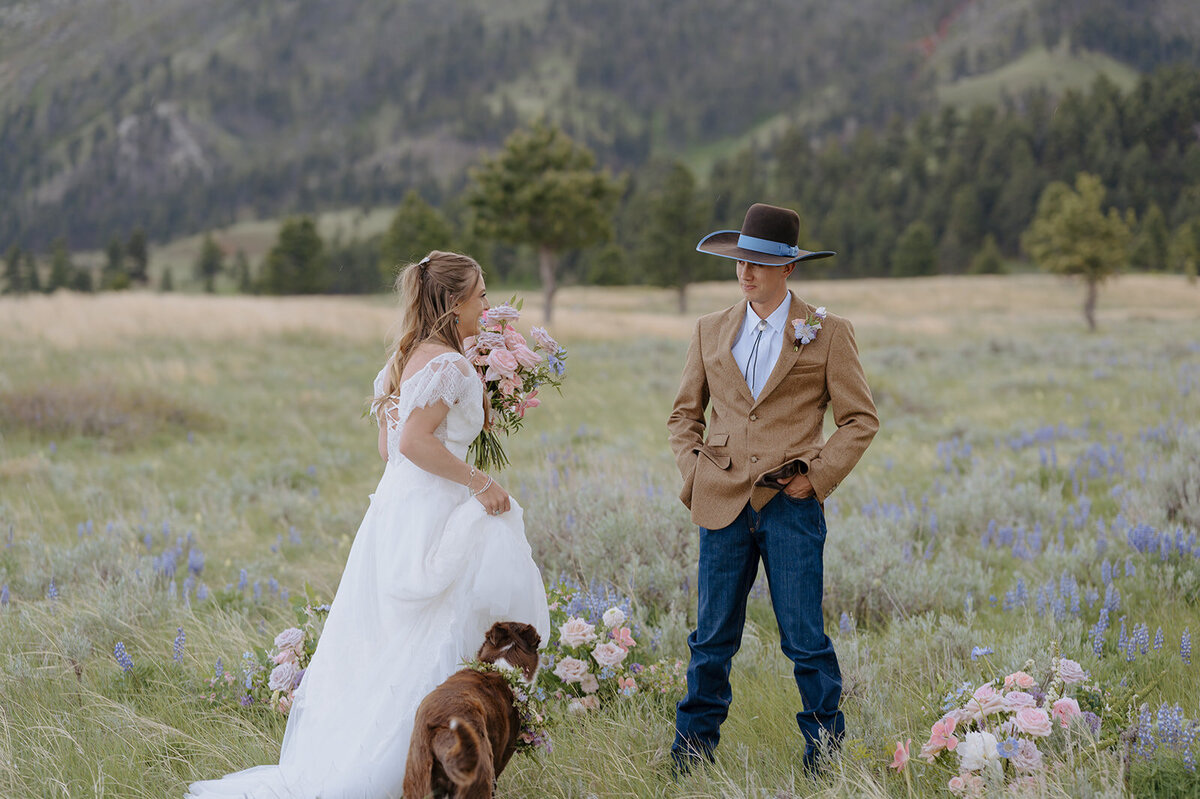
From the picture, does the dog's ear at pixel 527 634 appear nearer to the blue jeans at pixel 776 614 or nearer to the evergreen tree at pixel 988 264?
the blue jeans at pixel 776 614

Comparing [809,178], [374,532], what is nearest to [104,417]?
[374,532]

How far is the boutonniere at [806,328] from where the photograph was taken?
300cm

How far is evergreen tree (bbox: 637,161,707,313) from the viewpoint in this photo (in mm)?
49062

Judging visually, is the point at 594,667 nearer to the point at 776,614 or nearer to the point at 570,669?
the point at 570,669

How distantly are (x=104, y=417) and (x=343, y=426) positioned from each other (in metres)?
3.15

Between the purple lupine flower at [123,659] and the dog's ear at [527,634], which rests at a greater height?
the dog's ear at [527,634]

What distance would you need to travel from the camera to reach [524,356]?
3357 millimetres

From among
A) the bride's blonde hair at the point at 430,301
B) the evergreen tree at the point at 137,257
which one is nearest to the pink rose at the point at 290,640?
the bride's blonde hair at the point at 430,301

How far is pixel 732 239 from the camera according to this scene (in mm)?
3395

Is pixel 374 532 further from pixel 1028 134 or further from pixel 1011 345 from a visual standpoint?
pixel 1028 134

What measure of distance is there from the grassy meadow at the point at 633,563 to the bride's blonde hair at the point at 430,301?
5.64 ft

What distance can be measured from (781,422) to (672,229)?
48.3 m

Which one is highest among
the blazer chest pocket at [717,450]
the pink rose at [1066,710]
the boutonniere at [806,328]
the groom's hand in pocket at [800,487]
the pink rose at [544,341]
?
the boutonniere at [806,328]

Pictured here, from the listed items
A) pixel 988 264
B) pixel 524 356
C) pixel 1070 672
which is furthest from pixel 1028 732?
pixel 988 264
